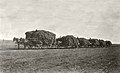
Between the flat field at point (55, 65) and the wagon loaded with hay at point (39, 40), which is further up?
the wagon loaded with hay at point (39, 40)

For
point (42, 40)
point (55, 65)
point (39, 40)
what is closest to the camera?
point (55, 65)

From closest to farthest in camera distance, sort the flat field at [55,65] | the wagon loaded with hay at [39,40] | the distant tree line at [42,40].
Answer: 1. the flat field at [55,65]
2. the distant tree line at [42,40]
3. the wagon loaded with hay at [39,40]

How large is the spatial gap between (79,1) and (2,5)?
131 inches

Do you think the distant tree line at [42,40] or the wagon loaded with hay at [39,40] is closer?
the distant tree line at [42,40]

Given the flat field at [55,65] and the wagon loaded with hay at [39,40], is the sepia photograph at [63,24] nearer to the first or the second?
the flat field at [55,65]

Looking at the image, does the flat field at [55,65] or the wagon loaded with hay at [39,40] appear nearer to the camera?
the flat field at [55,65]

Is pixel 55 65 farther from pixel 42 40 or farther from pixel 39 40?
pixel 42 40

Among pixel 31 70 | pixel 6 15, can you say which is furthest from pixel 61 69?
pixel 6 15

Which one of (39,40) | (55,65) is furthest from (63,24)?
(39,40)

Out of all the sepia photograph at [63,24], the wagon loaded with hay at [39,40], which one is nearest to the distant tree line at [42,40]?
the wagon loaded with hay at [39,40]

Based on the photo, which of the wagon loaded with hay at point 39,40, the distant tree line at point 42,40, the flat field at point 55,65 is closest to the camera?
the flat field at point 55,65

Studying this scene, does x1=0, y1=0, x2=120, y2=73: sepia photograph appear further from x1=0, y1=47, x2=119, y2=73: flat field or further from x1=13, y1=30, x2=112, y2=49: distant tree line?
x1=13, y1=30, x2=112, y2=49: distant tree line

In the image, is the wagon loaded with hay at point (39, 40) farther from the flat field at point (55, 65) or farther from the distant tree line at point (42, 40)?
the flat field at point (55, 65)

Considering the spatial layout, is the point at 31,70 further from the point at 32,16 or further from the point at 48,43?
the point at 48,43
